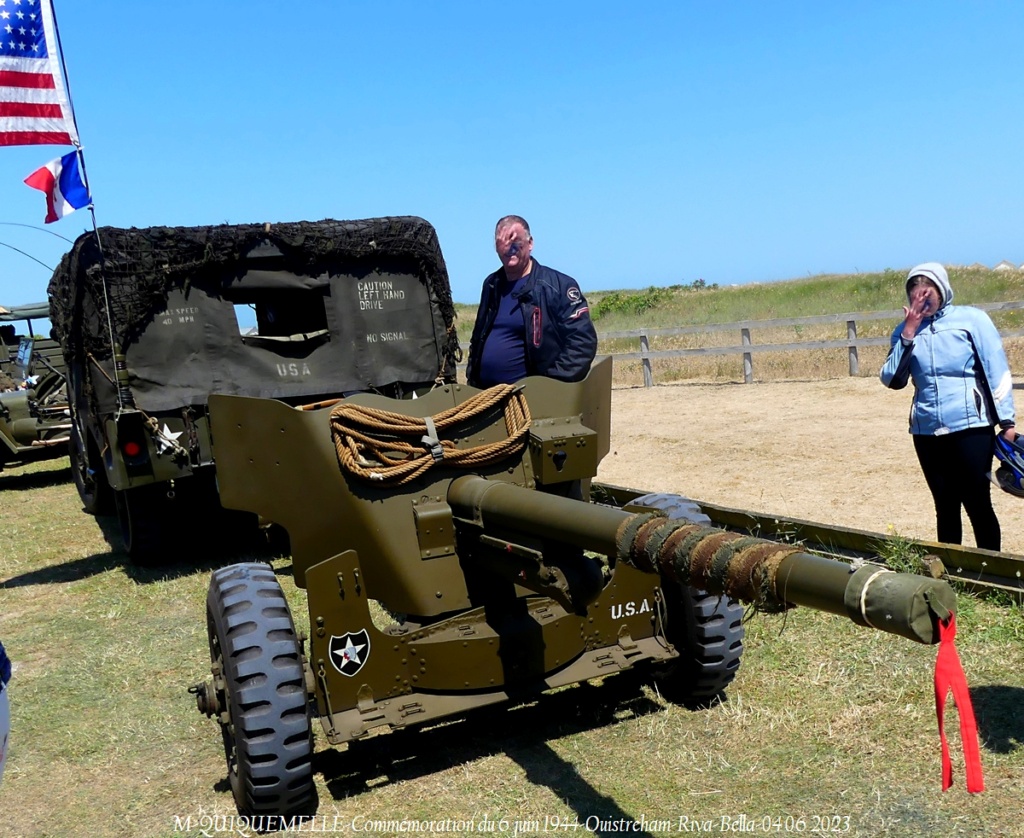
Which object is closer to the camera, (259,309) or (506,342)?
(506,342)

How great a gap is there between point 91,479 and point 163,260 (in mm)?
2846

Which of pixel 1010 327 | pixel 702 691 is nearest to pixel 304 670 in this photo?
pixel 702 691

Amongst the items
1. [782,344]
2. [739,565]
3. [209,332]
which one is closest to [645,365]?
[782,344]

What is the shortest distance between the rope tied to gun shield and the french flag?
473 centimetres

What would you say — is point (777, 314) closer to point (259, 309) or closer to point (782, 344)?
point (782, 344)

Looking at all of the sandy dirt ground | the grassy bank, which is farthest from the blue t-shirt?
the grassy bank

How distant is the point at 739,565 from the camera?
2.65 metres

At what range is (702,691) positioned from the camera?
443cm

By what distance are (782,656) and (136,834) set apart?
2925 millimetres

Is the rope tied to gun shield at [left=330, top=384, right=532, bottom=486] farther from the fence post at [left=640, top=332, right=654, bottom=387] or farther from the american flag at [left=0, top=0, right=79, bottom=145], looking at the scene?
the fence post at [left=640, top=332, right=654, bottom=387]

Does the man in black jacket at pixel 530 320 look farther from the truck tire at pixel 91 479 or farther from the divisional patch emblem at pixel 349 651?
the truck tire at pixel 91 479

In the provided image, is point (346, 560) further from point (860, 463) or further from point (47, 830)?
point (860, 463)

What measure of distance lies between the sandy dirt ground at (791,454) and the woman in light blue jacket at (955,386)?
Answer: 1039 millimetres

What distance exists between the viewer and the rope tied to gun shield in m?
4.03
